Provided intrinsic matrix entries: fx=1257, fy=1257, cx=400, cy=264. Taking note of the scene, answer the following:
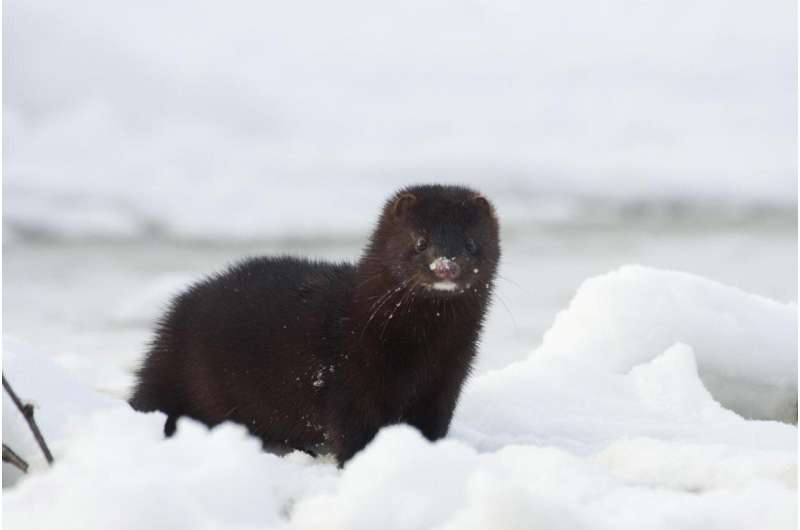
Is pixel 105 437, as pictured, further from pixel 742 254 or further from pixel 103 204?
pixel 103 204

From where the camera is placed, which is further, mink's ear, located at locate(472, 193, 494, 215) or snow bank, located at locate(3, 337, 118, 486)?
mink's ear, located at locate(472, 193, 494, 215)

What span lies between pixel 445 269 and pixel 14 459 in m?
1.42

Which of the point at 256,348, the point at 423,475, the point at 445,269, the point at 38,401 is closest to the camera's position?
the point at 423,475

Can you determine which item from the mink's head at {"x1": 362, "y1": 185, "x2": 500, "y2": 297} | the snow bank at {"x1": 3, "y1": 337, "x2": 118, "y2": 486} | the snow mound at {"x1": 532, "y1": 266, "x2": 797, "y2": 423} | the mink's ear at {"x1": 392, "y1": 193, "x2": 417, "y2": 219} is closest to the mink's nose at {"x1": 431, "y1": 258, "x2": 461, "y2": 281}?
the mink's head at {"x1": 362, "y1": 185, "x2": 500, "y2": 297}

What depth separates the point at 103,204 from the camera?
1281 cm

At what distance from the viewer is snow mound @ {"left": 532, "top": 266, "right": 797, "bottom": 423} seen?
4641mm

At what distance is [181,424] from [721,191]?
1236 centimetres

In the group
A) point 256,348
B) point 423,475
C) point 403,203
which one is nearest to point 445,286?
point 403,203

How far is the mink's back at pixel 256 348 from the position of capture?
12.8 feet

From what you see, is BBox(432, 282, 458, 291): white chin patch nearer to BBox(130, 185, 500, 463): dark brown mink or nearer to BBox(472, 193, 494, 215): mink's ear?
BBox(130, 185, 500, 463): dark brown mink

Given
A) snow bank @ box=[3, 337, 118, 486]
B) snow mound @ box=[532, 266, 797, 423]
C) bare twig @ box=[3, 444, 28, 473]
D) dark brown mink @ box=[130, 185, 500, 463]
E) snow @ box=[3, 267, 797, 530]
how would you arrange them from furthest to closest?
1. snow mound @ box=[532, 266, 797, 423]
2. dark brown mink @ box=[130, 185, 500, 463]
3. snow bank @ box=[3, 337, 118, 486]
4. bare twig @ box=[3, 444, 28, 473]
5. snow @ box=[3, 267, 797, 530]

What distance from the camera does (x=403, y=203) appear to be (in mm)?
3809

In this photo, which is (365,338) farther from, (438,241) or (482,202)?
(482,202)

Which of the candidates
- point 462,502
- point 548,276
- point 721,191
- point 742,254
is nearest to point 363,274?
point 462,502
